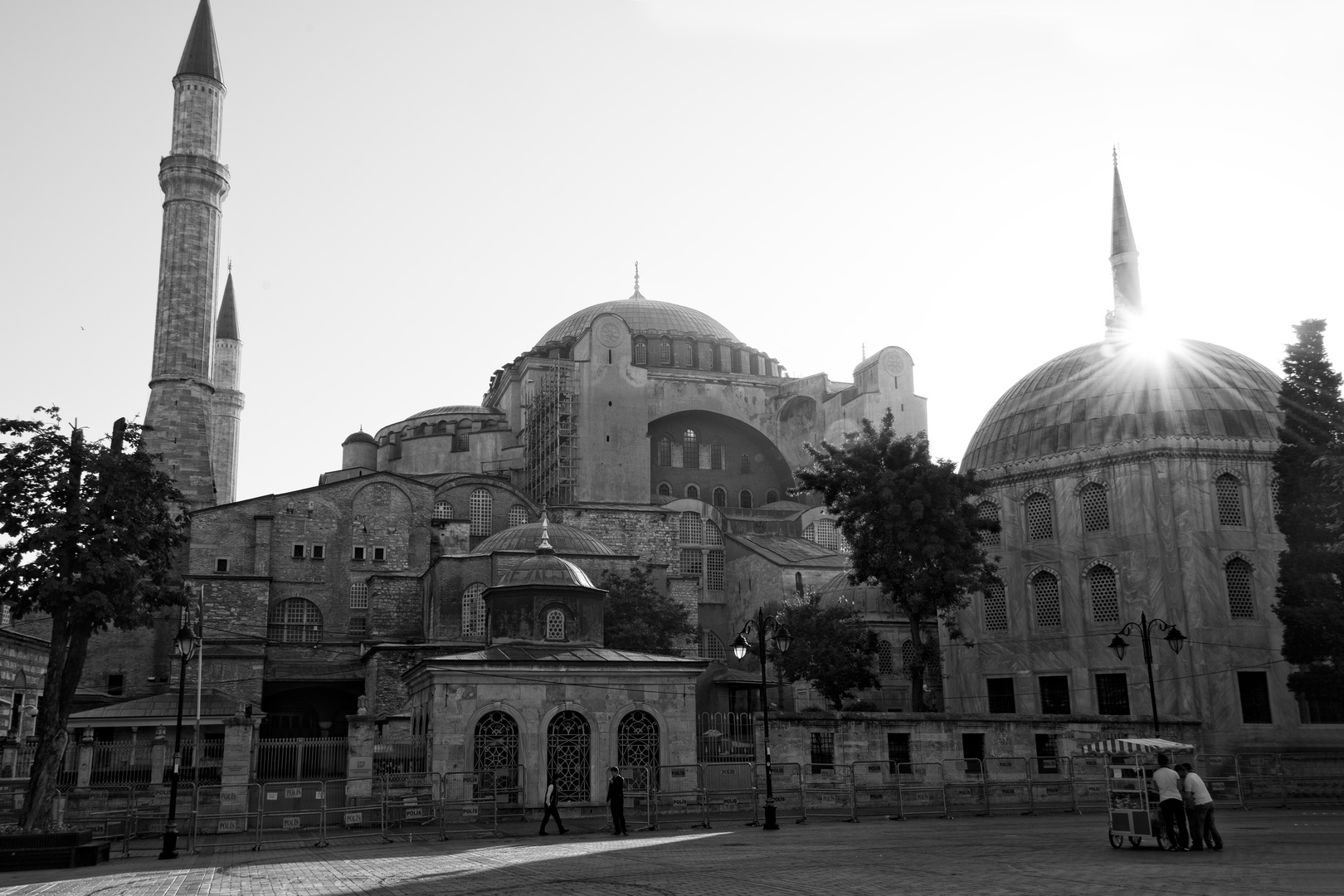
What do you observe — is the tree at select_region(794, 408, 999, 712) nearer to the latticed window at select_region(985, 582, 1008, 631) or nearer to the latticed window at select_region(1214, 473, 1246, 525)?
the latticed window at select_region(985, 582, 1008, 631)

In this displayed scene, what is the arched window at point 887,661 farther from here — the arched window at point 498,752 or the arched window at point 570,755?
the arched window at point 498,752

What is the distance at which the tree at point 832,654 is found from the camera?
119 ft

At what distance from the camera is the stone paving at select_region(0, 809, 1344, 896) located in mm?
11977

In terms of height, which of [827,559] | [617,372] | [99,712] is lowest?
[99,712]

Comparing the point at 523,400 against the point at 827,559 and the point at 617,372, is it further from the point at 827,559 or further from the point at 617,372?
the point at 827,559

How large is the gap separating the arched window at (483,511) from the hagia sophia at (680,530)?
7cm

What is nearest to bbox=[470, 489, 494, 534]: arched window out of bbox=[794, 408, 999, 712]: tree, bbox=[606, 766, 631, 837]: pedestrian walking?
bbox=[794, 408, 999, 712]: tree

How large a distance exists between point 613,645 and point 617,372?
1502 centimetres

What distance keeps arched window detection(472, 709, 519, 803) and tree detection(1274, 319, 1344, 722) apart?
1904 centimetres

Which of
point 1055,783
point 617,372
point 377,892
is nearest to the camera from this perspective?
point 377,892

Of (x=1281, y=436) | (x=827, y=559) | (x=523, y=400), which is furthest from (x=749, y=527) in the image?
(x=1281, y=436)

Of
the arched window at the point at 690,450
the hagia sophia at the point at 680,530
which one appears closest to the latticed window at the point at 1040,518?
the hagia sophia at the point at 680,530

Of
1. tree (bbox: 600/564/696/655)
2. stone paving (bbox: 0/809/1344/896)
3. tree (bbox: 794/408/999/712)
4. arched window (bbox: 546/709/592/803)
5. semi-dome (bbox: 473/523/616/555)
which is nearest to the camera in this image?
stone paving (bbox: 0/809/1344/896)

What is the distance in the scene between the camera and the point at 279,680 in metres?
40.8
